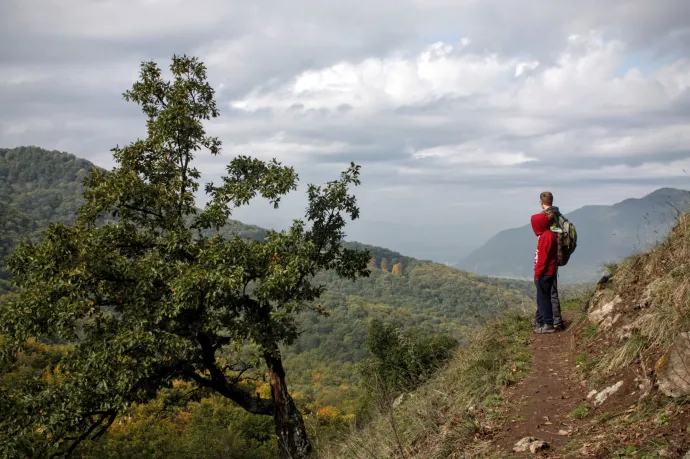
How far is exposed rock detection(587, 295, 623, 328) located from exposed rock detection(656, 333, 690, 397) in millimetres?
2829

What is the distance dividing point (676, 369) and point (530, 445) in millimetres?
1869

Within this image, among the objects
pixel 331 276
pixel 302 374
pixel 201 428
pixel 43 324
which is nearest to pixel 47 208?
pixel 331 276

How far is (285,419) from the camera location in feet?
40.7

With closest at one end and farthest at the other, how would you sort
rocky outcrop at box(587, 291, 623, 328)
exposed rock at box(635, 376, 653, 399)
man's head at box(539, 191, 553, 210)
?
1. exposed rock at box(635, 376, 653, 399)
2. rocky outcrop at box(587, 291, 623, 328)
3. man's head at box(539, 191, 553, 210)

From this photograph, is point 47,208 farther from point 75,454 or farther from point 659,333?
point 659,333

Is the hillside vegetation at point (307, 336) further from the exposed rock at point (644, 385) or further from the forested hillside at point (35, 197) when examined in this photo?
the exposed rock at point (644, 385)

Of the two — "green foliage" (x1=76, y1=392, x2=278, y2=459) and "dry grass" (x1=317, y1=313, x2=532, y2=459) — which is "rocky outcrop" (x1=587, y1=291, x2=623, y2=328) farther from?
"green foliage" (x1=76, y1=392, x2=278, y2=459)

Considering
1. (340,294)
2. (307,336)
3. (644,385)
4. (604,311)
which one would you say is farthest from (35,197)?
(644,385)

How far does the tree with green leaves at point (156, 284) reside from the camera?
9711 millimetres

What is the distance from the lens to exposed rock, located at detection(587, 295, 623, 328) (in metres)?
9.01

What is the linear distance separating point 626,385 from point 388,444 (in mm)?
3487

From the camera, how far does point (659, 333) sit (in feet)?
21.6

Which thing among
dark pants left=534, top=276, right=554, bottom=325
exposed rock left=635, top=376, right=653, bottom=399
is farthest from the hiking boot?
exposed rock left=635, top=376, right=653, bottom=399

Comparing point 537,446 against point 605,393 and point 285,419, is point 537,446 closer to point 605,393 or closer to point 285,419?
point 605,393
